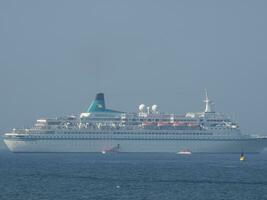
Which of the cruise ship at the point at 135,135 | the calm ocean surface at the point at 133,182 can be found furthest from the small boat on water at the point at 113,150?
the calm ocean surface at the point at 133,182

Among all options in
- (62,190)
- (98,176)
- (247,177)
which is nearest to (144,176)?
(98,176)

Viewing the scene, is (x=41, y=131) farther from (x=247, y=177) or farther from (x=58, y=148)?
(x=247, y=177)

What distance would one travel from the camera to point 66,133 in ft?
434

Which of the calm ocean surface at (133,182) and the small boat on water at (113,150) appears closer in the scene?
the calm ocean surface at (133,182)

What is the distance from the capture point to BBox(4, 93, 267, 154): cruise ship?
13200cm

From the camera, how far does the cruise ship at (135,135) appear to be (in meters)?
132

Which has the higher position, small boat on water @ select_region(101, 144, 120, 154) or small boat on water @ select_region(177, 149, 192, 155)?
small boat on water @ select_region(101, 144, 120, 154)

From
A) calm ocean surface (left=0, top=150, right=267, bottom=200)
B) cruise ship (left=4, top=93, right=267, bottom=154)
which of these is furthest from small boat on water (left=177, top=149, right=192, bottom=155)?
calm ocean surface (left=0, top=150, right=267, bottom=200)

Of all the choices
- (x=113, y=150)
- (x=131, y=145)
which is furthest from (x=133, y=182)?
(x=113, y=150)

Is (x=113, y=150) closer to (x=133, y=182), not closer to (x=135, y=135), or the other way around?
(x=135, y=135)

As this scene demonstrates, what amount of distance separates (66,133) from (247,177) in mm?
57105

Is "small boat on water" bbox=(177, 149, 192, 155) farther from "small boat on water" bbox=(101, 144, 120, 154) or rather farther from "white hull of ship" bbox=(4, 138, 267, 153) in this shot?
"small boat on water" bbox=(101, 144, 120, 154)

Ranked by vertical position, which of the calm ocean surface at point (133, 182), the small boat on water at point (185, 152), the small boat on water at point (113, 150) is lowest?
the calm ocean surface at point (133, 182)

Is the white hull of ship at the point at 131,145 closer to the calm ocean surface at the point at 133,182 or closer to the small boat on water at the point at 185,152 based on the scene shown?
the small boat on water at the point at 185,152
